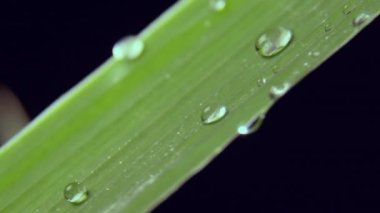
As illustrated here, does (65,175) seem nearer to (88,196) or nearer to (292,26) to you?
(88,196)

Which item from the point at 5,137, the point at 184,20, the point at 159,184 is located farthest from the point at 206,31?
the point at 5,137

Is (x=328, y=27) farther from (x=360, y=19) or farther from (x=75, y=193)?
(x=75, y=193)

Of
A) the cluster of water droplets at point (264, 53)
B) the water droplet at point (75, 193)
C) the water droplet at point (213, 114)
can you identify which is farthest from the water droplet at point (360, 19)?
the water droplet at point (75, 193)

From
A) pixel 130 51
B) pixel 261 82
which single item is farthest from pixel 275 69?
pixel 130 51

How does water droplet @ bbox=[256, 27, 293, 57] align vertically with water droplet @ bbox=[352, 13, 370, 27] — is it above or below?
above

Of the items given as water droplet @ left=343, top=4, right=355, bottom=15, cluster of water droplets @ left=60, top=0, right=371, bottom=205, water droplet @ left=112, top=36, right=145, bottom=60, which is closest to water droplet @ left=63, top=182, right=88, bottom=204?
cluster of water droplets @ left=60, top=0, right=371, bottom=205

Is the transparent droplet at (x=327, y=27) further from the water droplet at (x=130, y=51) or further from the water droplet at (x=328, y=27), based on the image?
the water droplet at (x=130, y=51)

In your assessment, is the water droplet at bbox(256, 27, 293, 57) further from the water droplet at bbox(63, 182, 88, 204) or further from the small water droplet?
the water droplet at bbox(63, 182, 88, 204)
